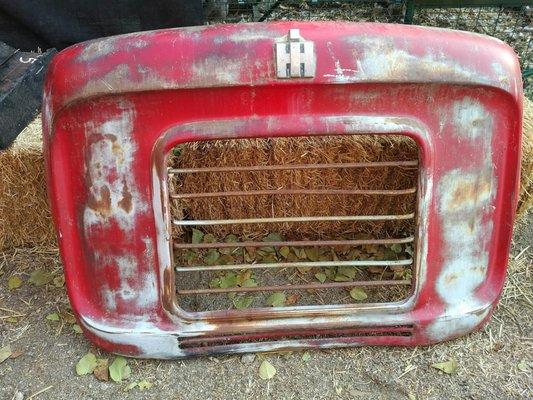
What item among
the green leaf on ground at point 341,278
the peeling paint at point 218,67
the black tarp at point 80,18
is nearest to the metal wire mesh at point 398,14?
the black tarp at point 80,18

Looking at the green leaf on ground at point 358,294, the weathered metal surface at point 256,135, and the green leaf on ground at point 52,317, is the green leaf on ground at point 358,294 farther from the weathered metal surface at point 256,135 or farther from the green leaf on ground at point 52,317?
the green leaf on ground at point 52,317

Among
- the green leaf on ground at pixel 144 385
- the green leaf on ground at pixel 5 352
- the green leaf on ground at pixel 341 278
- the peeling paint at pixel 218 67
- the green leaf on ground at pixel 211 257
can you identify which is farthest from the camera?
the green leaf on ground at pixel 211 257

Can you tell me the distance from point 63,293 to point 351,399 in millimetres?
1255

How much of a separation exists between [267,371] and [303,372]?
0.41 feet

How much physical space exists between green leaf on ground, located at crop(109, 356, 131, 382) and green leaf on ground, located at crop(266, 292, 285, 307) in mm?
605

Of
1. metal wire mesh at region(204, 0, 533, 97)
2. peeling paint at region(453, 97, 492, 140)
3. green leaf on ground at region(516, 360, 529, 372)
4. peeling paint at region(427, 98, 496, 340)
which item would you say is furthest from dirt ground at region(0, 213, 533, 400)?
metal wire mesh at region(204, 0, 533, 97)

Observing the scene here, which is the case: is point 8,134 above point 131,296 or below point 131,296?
above

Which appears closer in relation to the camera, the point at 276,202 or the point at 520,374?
the point at 520,374

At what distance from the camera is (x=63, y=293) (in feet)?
7.98

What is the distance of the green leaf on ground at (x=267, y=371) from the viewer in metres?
2.04

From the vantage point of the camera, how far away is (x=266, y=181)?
2.33 m

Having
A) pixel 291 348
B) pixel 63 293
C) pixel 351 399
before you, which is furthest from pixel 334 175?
pixel 63 293

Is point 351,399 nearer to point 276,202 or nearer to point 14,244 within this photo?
point 276,202

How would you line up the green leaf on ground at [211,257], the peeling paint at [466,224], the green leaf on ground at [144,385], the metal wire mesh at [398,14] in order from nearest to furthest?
the peeling paint at [466,224], the green leaf on ground at [144,385], the green leaf on ground at [211,257], the metal wire mesh at [398,14]
